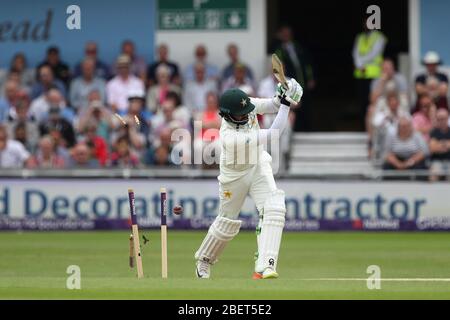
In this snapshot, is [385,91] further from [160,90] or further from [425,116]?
[160,90]

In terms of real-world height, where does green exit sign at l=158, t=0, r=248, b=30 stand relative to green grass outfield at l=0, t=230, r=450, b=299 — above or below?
above

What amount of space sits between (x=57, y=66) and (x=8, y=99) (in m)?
1.10

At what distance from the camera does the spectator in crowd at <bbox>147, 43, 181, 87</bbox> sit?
71.4ft

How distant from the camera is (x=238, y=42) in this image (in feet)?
75.3

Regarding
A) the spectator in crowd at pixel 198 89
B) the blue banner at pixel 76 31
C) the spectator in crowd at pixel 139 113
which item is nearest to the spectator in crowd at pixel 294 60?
the spectator in crowd at pixel 198 89

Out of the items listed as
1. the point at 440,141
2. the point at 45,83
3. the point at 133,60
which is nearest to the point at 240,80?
the point at 133,60

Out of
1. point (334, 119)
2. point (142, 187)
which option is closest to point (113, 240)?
point (142, 187)

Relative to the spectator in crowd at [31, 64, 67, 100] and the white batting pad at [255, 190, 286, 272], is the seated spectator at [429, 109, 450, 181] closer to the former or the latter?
the spectator in crowd at [31, 64, 67, 100]

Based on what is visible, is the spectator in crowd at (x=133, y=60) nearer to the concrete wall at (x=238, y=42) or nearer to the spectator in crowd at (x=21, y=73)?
the concrete wall at (x=238, y=42)

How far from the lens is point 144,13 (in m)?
23.2

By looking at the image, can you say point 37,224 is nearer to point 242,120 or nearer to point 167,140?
point 167,140

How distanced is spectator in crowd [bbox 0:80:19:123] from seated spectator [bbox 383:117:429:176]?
609cm

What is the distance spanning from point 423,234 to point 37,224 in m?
5.65

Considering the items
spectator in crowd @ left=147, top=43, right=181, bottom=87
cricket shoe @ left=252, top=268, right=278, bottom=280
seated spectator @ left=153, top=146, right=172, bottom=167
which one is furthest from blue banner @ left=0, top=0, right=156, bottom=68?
cricket shoe @ left=252, top=268, right=278, bottom=280
